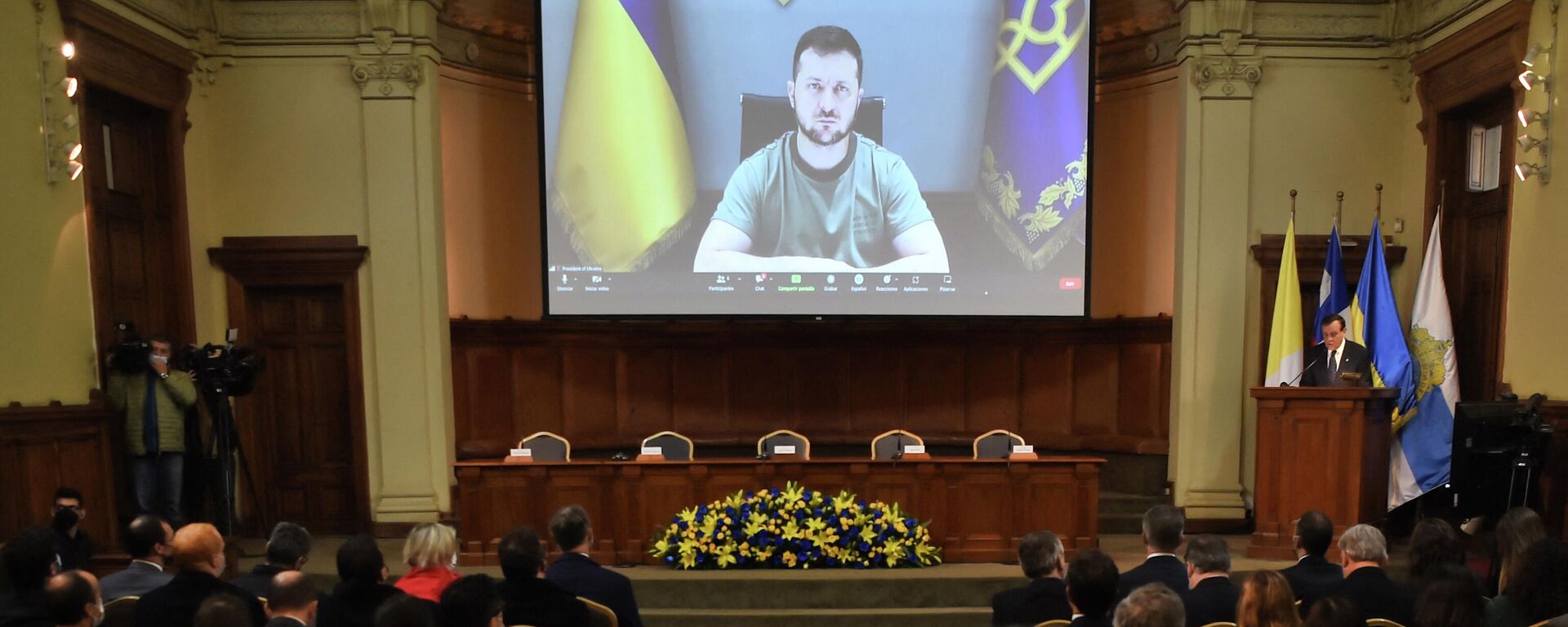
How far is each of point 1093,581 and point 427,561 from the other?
2.30 m

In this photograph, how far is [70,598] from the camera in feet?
8.81

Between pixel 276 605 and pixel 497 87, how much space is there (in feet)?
21.3

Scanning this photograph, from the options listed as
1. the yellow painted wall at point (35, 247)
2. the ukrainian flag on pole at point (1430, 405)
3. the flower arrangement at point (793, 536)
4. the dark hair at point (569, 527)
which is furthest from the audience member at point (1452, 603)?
the yellow painted wall at point (35, 247)

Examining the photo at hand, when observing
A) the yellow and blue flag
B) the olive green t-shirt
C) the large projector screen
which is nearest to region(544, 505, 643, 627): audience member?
the large projector screen

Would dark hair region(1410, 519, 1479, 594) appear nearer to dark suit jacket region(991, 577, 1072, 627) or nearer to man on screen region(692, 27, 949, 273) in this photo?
dark suit jacket region(991, 577, 1072, 627)

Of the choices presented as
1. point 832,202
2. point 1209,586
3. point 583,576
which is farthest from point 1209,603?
point 832,202

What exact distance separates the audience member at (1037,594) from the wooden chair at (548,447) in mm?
4346

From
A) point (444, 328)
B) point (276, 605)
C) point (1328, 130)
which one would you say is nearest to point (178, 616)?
point (276, 605)

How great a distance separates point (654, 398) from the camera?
28.3 ft

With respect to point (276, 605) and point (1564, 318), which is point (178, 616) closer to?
point (276, 605)

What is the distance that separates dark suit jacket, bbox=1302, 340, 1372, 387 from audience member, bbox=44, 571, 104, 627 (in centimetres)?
655

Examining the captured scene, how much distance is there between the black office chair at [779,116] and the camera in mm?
7535

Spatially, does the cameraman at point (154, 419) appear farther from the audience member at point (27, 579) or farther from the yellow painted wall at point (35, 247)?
the audience member at point (27, 579)

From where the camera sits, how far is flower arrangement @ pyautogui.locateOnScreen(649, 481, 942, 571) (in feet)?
19.3
